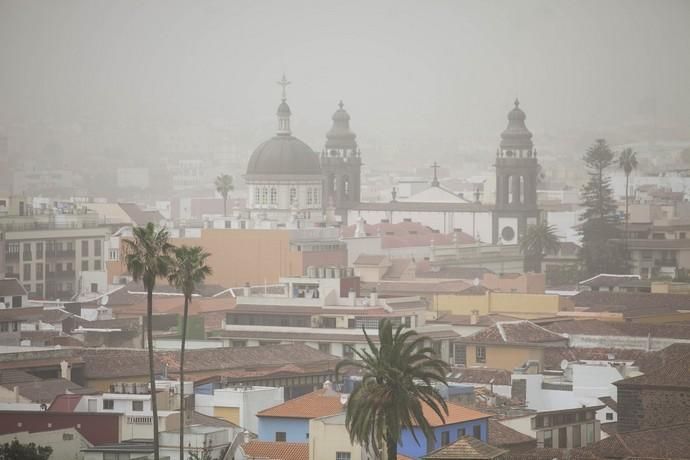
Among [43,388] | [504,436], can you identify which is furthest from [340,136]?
[504,436]

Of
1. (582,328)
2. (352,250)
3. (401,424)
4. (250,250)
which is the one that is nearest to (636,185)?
(352,250)

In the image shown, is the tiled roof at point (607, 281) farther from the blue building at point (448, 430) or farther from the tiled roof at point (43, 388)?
the blue building at point (448, 430)

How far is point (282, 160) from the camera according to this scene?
144750mm

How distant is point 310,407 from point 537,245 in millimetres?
88693

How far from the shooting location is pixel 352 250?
427 ft

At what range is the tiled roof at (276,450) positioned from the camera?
165ft

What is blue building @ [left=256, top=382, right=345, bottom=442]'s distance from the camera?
5394 centimetres

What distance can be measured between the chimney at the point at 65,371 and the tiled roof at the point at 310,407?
1099 cm

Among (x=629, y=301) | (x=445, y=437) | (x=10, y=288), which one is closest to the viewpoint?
(x=445, y=437)

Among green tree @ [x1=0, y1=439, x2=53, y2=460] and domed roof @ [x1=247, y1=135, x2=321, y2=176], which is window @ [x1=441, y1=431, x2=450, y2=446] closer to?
green tree @ [x1=0, y1=439, x2=53, y2=460]

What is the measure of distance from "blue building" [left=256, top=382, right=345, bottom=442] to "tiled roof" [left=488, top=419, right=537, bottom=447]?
3.06 meters

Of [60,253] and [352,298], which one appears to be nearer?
[352,298]

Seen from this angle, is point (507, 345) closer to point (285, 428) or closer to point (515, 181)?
point (285, 428)

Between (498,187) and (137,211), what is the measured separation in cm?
2191
